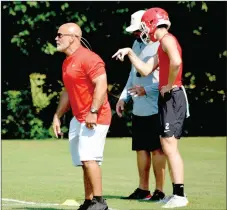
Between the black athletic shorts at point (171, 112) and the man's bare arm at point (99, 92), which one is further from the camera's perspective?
the black athletic shorts at point (171, 112)

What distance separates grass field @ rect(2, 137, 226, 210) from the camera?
11.0 meters

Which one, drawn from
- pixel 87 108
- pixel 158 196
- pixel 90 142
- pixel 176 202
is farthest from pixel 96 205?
pixel 158 196

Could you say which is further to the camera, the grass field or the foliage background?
the foliage background

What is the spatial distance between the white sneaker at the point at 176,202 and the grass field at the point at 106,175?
8 centimetres

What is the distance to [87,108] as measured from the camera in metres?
9.59

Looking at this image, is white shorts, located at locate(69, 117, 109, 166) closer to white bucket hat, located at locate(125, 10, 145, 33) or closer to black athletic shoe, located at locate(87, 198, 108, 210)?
black athletic shoe, located at locate(87, 198, 108, 210)

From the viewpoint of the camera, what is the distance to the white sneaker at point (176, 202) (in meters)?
10.1

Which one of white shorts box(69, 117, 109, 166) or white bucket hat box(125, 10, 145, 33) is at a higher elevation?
white bucket hat box(125, 10, 145, 33)

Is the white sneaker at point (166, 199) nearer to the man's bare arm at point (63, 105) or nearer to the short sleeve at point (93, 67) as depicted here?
the man's bare arm at point (63, 105)

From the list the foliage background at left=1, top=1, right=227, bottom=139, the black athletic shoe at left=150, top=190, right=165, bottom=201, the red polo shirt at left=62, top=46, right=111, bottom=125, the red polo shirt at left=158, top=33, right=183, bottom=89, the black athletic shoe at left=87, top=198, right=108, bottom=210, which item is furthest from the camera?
the foliage background at left=1, top=1, right=227, bottom=139

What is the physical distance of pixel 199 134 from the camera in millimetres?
26234

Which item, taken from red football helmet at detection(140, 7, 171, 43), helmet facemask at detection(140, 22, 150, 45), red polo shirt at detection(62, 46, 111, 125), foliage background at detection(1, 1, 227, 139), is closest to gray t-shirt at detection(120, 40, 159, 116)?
helmet facemask at detection(140, 22, 150, 45)

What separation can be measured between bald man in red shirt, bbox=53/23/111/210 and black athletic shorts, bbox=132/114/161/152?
1.56 meters

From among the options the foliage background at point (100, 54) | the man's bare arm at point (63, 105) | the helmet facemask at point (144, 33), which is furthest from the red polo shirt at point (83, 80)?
the foliage background at point (100, 54)
